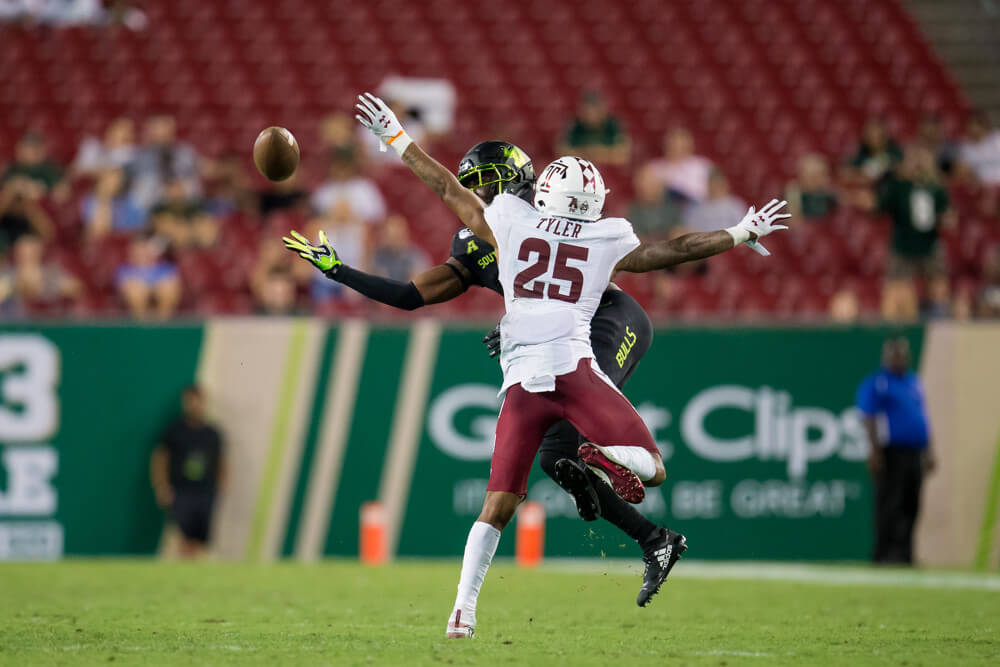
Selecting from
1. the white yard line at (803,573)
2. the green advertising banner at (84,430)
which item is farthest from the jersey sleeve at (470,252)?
the green advertising banner at (84,430)

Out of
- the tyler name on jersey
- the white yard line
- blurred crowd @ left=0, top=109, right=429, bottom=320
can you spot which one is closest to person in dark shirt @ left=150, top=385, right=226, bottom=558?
blurred crowd @ left=0, top=109, right=429, bottom=320

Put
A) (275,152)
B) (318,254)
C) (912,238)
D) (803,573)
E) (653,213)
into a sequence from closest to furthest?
(318,254), (275,152), (803,573), (912,238), (653,213)

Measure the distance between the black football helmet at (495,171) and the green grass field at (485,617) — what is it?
193 centimetres

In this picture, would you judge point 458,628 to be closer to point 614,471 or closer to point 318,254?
point 614,471

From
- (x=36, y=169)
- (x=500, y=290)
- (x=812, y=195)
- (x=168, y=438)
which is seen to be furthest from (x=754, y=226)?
(x=36, y=169)

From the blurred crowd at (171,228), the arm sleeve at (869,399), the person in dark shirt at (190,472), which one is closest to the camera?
the arm sleeve at (869,399)

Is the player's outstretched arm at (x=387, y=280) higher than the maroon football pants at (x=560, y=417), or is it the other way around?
the player's outstretched arm at (x=387, y=280)

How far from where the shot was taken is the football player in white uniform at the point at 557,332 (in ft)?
18.5

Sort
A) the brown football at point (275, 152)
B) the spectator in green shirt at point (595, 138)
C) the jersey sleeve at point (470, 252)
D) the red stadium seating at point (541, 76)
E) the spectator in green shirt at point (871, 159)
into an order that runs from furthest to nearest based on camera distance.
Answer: the red stadium seating at point (541, 76) → the spectator in green shirt at point (595, 138) → the spectator in green shirt at point (871, 159) → the brown football at point (275, 152) → the jersey sleeve at point (470, 252)

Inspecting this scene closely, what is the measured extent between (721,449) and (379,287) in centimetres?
592

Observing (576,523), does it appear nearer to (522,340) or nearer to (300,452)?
(300,452)

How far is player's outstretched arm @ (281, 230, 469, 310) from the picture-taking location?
6070 mm

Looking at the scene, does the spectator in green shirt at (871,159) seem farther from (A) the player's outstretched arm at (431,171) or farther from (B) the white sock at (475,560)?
(B) the white sock at (475,560)

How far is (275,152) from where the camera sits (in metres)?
6.59
